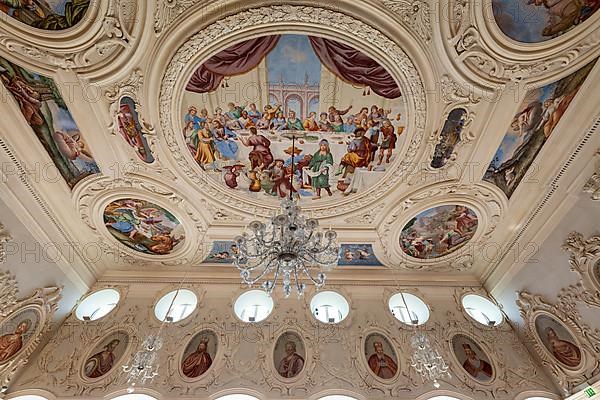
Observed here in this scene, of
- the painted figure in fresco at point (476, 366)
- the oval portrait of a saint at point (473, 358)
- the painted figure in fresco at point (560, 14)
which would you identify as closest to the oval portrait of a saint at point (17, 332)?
the oval portrait of a saint at point (473, 358)

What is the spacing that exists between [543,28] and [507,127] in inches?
70.2

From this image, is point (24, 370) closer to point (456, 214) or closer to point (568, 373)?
point (456, 214)

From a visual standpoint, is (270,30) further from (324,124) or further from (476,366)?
(476,366)

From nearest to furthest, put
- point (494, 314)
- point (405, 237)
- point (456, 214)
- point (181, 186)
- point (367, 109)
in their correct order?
point (367, 109), point (181, 186), point (456, 214), point (405, 237), point (494, 314)

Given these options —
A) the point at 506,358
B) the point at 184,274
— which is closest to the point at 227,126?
the point at 184,274

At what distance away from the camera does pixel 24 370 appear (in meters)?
7.79

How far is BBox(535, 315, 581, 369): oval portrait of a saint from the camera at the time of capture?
7.56 meters

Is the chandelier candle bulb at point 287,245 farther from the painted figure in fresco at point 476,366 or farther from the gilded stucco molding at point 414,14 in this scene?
the painted figure in fresco at point 476,366

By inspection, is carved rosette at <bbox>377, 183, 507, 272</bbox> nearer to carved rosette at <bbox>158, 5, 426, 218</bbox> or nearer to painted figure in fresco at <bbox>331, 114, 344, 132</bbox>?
carved rosette at <bbox>158, 5, 426, 218</bbox>

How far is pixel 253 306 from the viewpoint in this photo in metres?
9.60

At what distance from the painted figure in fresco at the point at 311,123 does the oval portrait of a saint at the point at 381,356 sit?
560cm

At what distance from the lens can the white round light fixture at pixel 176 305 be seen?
29.8 ft

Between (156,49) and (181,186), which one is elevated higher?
(156,49)

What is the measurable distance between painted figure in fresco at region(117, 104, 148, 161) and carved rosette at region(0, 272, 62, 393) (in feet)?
12.0
